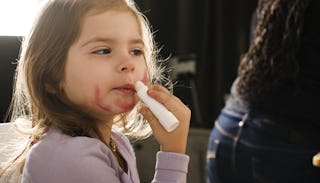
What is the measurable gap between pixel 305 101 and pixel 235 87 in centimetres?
29

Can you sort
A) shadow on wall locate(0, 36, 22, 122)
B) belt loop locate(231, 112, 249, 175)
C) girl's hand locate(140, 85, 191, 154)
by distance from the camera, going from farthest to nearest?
1. belt loop locate(231, 112, 249, 175)
2. shadow on wall locate(0, 36, 22, 122)
3. girl's hand locate(140, 85, 191, 154)

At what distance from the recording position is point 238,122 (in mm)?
1819

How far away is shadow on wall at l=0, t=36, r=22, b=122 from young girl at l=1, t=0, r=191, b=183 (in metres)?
0.14

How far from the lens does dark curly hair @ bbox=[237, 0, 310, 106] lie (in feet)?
5.52

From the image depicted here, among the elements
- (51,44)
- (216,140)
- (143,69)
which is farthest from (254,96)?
(51,44)

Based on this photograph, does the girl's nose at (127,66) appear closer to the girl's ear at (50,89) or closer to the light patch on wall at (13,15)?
the girl's ear at (50,89)

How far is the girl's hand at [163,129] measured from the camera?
911 mm

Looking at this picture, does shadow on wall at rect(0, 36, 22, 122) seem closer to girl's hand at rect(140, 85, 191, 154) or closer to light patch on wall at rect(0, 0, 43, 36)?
girl's hand at rect(140, 85, 191, 154)

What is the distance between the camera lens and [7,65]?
1090 mm

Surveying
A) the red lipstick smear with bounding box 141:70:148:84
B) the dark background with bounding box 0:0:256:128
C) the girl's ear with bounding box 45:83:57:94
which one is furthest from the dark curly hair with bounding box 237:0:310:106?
the dark background with bounding box 0:0:256:128

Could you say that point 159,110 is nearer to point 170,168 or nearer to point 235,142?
point 170,168

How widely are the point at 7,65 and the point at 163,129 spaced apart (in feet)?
1.27

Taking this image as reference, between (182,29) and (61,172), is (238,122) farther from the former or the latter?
(182,29)

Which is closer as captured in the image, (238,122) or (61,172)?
(61,172)
